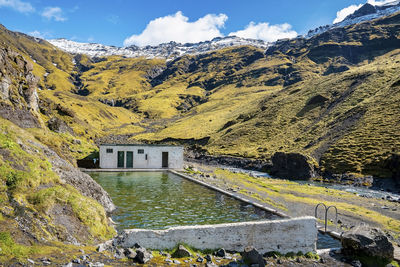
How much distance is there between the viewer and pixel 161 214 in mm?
19516

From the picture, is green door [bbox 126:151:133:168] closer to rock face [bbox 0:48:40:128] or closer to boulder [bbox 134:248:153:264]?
rock face [bbox 0:48:40:128]

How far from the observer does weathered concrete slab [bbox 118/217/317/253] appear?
11797 mm

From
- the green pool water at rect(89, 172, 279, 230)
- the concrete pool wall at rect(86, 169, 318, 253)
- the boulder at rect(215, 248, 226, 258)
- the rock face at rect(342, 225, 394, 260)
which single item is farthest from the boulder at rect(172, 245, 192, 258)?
the rock face at rect(342, 225, 394, 260)

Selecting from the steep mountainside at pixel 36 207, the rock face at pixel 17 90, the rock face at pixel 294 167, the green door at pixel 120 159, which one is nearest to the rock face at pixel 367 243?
the steep mountainside at pixel 36 207

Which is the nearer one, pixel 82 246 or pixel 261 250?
pixel 82 246

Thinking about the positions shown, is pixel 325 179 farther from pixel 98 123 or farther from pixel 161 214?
pixel 98 123

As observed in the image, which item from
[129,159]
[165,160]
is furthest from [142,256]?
[165,160]

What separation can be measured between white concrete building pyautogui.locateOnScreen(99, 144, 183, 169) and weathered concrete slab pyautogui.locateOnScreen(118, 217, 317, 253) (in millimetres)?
34336

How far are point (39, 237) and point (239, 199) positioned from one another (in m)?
18.9

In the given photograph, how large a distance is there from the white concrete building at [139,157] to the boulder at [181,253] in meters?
35.3

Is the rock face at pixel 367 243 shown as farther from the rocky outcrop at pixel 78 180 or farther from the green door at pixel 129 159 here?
the green door at pixel 129 159

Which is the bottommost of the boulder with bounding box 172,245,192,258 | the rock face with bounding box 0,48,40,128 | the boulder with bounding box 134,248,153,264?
the boulder with bounding box 172,245,192,258

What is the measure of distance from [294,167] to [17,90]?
47.9 m

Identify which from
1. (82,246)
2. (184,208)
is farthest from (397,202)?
(82,246)
